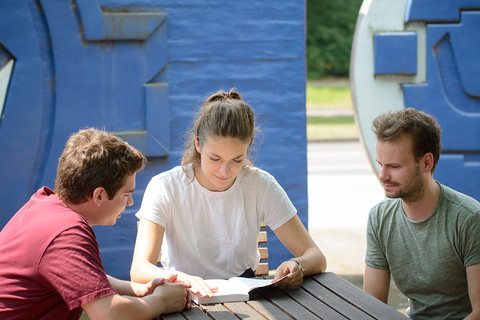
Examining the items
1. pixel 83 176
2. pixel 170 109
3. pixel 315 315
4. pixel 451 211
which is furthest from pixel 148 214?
pixel 170 109

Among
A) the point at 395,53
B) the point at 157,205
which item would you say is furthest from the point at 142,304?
the point at 395,53

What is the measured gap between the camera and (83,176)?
6.85ft

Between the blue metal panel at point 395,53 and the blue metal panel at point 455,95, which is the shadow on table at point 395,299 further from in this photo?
the blue metal panel at point 395,53

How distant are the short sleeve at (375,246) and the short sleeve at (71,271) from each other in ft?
4.18

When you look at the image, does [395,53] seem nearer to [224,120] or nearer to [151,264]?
[224,120]

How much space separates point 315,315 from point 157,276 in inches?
25.5

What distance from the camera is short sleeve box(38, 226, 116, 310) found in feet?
6.29

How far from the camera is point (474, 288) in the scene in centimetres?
239

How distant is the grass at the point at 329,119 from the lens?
1486cm

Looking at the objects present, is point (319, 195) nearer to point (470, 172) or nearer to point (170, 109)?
point (470, 172)

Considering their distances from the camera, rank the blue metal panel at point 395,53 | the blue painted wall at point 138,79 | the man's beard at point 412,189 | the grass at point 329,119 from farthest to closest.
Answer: the grass at point 329,119 → the blue metal panel at point 395,53 → the blue painted wall at point 138,79 → the man's beard at point 412,189

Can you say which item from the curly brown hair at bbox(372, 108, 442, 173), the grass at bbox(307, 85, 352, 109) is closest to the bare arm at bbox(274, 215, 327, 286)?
the curly brown hair at bbox(372, 108, 442, 173)

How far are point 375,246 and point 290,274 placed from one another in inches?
20.3

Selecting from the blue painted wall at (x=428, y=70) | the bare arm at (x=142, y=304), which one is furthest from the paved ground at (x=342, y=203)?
the bare arm at (x=142, y=304)
